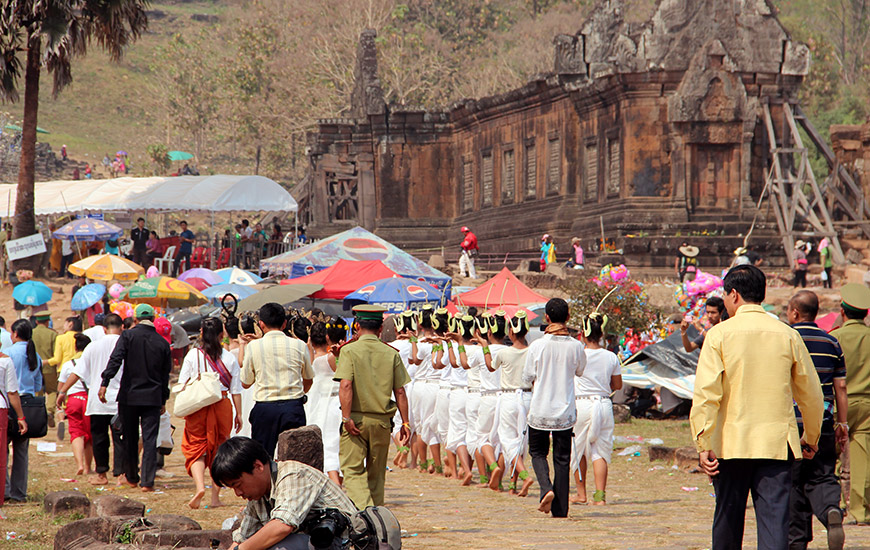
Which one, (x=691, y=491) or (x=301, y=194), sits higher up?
(x=301, y=194)

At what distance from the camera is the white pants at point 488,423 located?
10852 millimetres

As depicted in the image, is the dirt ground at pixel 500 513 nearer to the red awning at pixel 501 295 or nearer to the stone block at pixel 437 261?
the red awning at pixel 501 295

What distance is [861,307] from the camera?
8.19 m

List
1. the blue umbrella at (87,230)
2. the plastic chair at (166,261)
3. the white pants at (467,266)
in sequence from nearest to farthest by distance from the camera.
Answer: the blue umbrella at (87,230) → the white pants at (467,266) → the plastic chair at (166,261)

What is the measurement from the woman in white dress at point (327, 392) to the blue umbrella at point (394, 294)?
795 centimetres

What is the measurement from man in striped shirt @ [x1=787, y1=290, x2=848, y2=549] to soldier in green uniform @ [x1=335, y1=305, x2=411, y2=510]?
259 cm

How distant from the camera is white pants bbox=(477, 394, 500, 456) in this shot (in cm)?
1085

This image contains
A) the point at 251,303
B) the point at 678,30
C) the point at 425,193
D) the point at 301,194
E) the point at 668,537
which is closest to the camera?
the point at 668,537

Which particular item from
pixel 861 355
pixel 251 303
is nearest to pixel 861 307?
pixel 861 355

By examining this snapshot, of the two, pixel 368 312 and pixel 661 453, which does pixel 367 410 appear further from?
pixel 661 453

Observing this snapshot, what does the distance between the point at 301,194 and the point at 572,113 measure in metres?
12.9

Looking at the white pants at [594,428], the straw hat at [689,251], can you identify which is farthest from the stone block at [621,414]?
the straw hat at [689,251]

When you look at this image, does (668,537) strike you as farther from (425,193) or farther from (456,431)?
(425,193)

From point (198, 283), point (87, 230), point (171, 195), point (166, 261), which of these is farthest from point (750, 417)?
point (166, 261)
